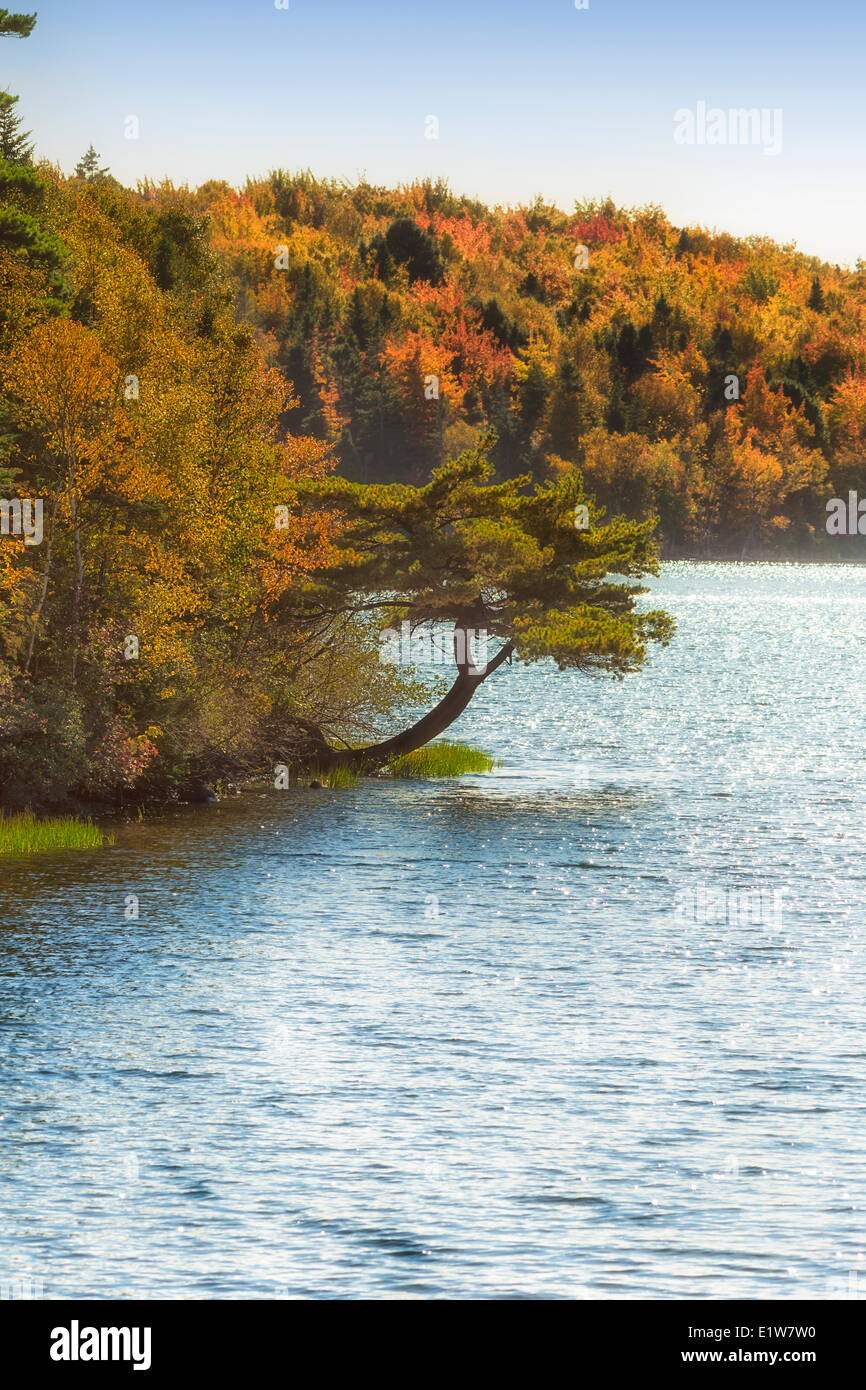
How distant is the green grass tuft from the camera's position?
55.3 metres

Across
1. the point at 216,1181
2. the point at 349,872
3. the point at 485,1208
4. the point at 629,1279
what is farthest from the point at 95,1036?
the point at 349,872

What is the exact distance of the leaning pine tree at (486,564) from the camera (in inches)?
1935

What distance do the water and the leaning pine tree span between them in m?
5.03

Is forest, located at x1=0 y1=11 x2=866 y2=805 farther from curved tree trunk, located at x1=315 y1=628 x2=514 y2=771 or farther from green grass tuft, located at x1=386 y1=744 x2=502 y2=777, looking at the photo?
green grass tuft, located at x1=386 y1=744 x2=502 y2=777

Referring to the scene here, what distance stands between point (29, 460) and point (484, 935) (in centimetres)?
1861

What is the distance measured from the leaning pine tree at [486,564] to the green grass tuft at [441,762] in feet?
17.8

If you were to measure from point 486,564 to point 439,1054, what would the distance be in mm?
26465

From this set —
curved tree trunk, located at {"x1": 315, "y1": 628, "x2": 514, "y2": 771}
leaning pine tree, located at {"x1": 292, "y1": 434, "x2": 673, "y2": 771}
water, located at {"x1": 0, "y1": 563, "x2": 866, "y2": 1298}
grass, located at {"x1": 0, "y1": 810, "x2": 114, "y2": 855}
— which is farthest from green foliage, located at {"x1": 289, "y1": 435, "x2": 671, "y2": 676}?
grass, located at {"x1": 0, "y1": 810, "x2": 114, "y2": 855}

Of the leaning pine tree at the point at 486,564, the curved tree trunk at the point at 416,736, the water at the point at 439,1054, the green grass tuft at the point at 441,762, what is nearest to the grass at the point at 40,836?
the water at the point at 439,1054

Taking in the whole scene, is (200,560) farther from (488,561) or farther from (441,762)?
(441,762)

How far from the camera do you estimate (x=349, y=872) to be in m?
39.0

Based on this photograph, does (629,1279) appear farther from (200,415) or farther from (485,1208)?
(200,415)

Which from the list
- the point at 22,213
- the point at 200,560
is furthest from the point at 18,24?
the point at 200,560
